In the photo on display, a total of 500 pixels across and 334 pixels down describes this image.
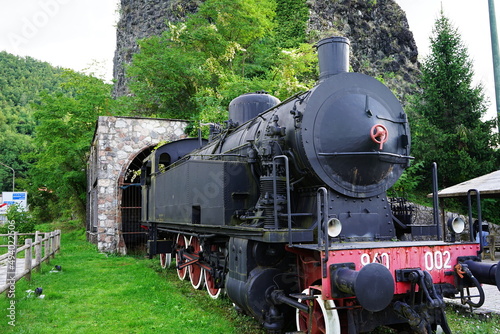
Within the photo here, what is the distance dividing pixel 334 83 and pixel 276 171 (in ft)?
Result: 4.10

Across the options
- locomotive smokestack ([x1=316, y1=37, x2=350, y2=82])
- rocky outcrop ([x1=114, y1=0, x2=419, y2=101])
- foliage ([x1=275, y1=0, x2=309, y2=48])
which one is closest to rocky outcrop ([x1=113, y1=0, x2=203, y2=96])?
rocky outcrop ([x1=114, y1=0, x2=419, y2=101])

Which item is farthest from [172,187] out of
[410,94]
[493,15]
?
[410,94]

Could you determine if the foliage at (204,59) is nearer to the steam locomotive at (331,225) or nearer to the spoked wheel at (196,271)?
the spoked wheel at (196,271)

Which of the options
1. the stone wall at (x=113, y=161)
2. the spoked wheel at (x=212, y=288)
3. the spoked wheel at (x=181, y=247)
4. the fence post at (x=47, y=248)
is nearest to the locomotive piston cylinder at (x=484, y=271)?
the spoked wheel at (x=212, y=288)

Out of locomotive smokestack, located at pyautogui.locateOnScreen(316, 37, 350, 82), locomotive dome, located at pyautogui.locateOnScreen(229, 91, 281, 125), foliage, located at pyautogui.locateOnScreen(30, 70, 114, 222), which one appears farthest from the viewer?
foliage, located at pyautogui.locateOnScreen(30, 70, 114, 222)

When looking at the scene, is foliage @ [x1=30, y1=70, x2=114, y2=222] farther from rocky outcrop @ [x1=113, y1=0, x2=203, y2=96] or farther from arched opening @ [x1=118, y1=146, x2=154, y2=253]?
rocky outcrop @ [x1=113, y1=0, x2=203, y2=96]

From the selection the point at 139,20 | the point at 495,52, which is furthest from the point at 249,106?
the point at 139,20

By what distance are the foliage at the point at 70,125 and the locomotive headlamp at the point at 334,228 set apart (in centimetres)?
1670

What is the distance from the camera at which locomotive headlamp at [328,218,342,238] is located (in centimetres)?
406

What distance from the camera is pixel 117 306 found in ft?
22.1

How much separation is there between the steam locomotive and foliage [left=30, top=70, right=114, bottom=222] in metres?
15.2

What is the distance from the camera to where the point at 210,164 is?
5.73m

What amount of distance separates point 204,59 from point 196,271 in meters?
12.0

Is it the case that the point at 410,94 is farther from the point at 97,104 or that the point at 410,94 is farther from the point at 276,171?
the point at 276,171
